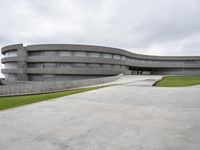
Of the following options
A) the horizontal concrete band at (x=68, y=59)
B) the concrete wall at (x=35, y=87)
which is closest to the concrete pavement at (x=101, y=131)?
the concrete wall at (x=35, y=87)

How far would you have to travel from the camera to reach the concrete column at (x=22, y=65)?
38094 mm

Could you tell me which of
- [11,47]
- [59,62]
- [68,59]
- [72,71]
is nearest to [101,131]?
[72,71]

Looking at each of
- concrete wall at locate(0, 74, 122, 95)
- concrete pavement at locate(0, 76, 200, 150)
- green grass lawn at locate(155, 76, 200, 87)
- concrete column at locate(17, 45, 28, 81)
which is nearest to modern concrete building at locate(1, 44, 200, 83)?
concrete column at locate(17, 45, 28, 81)

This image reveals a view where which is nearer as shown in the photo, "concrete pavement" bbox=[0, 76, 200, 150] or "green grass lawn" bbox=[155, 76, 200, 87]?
"concrete pavement" bbox=[0, 76, 200, 150]

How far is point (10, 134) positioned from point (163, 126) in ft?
15.5

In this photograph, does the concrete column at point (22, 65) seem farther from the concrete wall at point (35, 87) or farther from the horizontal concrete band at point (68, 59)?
the concrete wall at point (35, 87)

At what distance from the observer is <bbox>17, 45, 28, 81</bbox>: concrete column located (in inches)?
1500

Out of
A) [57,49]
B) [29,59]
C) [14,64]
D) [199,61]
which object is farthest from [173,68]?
[14,64]

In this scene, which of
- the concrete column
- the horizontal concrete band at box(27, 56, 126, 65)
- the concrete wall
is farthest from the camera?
the concrete column

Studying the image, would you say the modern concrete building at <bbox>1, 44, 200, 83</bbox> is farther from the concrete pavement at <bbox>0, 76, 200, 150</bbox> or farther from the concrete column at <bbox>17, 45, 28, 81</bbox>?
the concrete pavement at <bbox>0, 76, 200, 150</bbox>

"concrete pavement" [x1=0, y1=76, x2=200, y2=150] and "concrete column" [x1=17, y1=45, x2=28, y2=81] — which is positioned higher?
"concrete column" [x1=17, y1=45, x2=28, y2=81]

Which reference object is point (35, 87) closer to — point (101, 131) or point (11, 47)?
point (101, 131)

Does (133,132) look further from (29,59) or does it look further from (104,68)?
(29,59)

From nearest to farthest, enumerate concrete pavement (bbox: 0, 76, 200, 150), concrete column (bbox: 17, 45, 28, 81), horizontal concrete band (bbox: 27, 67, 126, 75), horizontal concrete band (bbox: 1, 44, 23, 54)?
concrete pavement (bbox: 0, 76, 200, 150)
horizontal concrete band (bbox: 27, 67, 126, 75)
concrete column (bbox: 17, 45, 28, 81)
horizontal concrete band (bbox: 1, 44, 23, 54)
